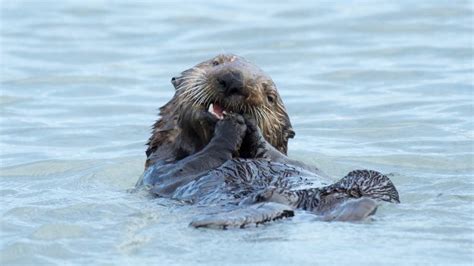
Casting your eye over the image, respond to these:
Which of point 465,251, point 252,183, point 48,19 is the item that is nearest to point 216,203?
point 252,183

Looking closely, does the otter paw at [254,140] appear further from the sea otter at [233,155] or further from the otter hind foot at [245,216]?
the otter hind foot at [245,216]

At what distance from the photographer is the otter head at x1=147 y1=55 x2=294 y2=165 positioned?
6.89 metres

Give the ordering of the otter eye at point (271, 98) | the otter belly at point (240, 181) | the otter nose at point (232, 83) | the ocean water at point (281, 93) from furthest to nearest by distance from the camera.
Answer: the otter eye at point (271, 98) → the otter nose at point (232, 83) → the otter belly at point (240, 181) → the ocean water at point (281, 93)

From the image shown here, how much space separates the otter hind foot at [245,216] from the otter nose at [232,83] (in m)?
1.08

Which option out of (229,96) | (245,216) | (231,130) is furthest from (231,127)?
(245,216)

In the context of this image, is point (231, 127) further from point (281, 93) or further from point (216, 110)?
point (281, 93)

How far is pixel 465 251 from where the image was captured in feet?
18.0

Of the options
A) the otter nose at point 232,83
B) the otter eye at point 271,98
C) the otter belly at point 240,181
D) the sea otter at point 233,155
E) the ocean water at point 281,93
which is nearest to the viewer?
the ocean water at point 281,93

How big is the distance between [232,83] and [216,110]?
12.2 inches

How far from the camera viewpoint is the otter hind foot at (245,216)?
5730 mm

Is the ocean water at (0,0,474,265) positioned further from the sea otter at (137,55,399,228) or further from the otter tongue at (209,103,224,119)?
the otter tongue at (209,103,224,119)

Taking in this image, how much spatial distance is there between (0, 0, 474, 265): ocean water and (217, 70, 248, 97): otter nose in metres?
0.78

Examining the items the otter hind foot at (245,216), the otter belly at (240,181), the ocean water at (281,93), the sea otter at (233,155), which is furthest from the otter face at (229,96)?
the otter hind foot at (245,216)

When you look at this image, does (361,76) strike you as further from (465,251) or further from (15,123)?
(465,251)
